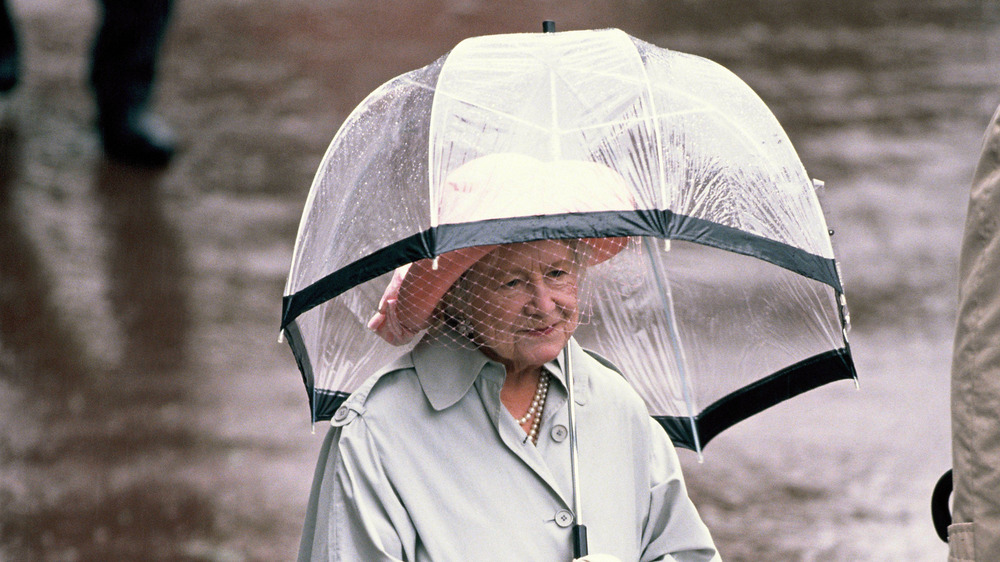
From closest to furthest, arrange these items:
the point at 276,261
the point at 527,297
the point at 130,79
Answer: the point at 527,297
the point at 276,261
the point at 130,79

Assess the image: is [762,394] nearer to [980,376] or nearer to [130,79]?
[980,376]

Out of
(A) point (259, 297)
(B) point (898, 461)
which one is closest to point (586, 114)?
(B) point (898, 461)

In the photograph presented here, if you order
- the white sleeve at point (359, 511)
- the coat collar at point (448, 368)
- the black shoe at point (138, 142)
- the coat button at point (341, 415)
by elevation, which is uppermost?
the black shoe at point (138, 142)

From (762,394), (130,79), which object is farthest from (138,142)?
(762,394)

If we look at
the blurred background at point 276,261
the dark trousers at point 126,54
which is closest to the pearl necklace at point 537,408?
the blurred background at point 276,261

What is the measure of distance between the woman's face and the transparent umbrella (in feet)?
0.20

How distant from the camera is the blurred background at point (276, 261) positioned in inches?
189

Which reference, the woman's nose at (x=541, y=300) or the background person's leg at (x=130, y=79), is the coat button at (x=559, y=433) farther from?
the background person's leg at (x=130, y=79)

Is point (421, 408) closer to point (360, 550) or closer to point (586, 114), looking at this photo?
point (360, 550)

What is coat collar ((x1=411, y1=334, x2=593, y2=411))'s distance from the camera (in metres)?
2.45

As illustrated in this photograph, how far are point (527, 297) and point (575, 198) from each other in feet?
0.87

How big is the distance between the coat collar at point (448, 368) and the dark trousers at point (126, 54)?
4980mm

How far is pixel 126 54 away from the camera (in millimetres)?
7137

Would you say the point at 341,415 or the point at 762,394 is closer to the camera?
the point at 341,415
